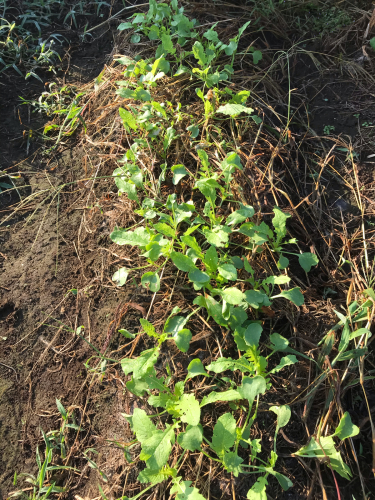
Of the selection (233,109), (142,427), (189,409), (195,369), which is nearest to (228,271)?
(195,369)

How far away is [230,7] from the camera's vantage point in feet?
8.65

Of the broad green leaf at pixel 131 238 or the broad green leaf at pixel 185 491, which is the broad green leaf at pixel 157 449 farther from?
the broad green leaf at pixel 131 238

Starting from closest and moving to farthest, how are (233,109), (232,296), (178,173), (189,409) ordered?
(189,409) < (232,296) < (178,173) < (233,109)

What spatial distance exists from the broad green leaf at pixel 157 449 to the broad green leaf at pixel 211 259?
2.08 ft

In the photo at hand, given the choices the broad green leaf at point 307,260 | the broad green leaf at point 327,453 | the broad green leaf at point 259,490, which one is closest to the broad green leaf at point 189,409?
the broad green leaf at point 259,490

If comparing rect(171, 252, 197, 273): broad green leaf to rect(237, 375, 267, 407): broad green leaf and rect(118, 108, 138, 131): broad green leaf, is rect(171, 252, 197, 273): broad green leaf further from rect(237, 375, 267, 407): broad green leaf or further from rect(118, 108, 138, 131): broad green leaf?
rect(118, 108, 138, 131): broad green leaf

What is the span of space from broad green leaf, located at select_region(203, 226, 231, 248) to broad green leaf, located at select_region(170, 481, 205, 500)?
2.81ft

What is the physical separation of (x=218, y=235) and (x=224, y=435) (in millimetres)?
753

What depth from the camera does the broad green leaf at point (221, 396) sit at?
1.37 meters

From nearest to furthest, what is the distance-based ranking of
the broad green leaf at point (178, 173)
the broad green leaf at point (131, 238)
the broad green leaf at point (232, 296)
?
the broad green leaf at point (232, 296) < the broad green leaf at point (131, 238) < the broad green leaf at point (178, 173)

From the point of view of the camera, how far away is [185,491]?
4.16ft

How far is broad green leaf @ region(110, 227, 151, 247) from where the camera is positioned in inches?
66.9

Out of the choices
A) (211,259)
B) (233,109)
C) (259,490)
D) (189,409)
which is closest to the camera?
(259,490)

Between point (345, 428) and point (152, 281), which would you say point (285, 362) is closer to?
point (345, 428)
